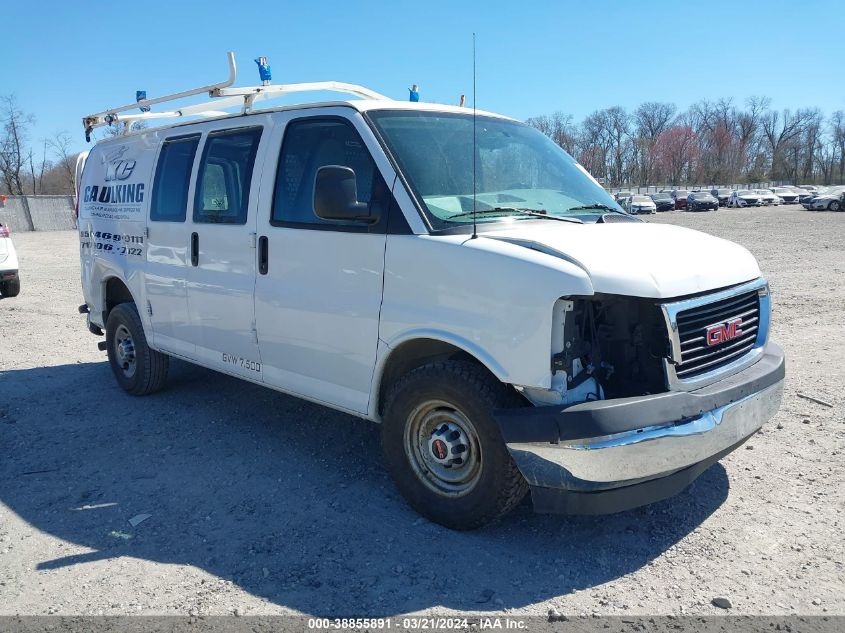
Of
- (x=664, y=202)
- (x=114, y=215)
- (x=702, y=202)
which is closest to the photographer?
(x=114, y=215)

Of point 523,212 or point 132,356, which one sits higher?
point 523,212

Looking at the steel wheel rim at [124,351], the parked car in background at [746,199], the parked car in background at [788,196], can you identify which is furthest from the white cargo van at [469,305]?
the parked car in background at [788,196]

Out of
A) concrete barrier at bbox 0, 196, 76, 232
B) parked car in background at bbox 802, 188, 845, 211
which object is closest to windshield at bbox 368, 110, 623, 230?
concrete barrier at bbox 0, 196, 76, 232

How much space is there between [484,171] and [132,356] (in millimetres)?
4010

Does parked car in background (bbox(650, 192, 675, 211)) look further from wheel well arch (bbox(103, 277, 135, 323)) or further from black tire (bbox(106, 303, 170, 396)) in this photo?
black tire (bbox(106, 303, 170, 396))

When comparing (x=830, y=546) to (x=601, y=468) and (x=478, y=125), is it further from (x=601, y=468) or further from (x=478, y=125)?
(x=478, y=125)

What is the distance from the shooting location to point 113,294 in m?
6.67

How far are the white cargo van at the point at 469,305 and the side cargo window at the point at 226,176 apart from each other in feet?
0.05

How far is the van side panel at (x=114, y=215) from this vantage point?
584 centimetres

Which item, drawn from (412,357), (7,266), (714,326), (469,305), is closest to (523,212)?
(469,305)

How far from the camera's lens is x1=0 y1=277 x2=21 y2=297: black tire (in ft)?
39.2

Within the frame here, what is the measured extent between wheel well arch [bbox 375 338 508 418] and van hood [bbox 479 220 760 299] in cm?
63

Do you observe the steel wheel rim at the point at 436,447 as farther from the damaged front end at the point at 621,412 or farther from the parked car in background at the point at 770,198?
the parked car in background at the point at 770,198

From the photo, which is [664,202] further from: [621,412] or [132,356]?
[621,412]
